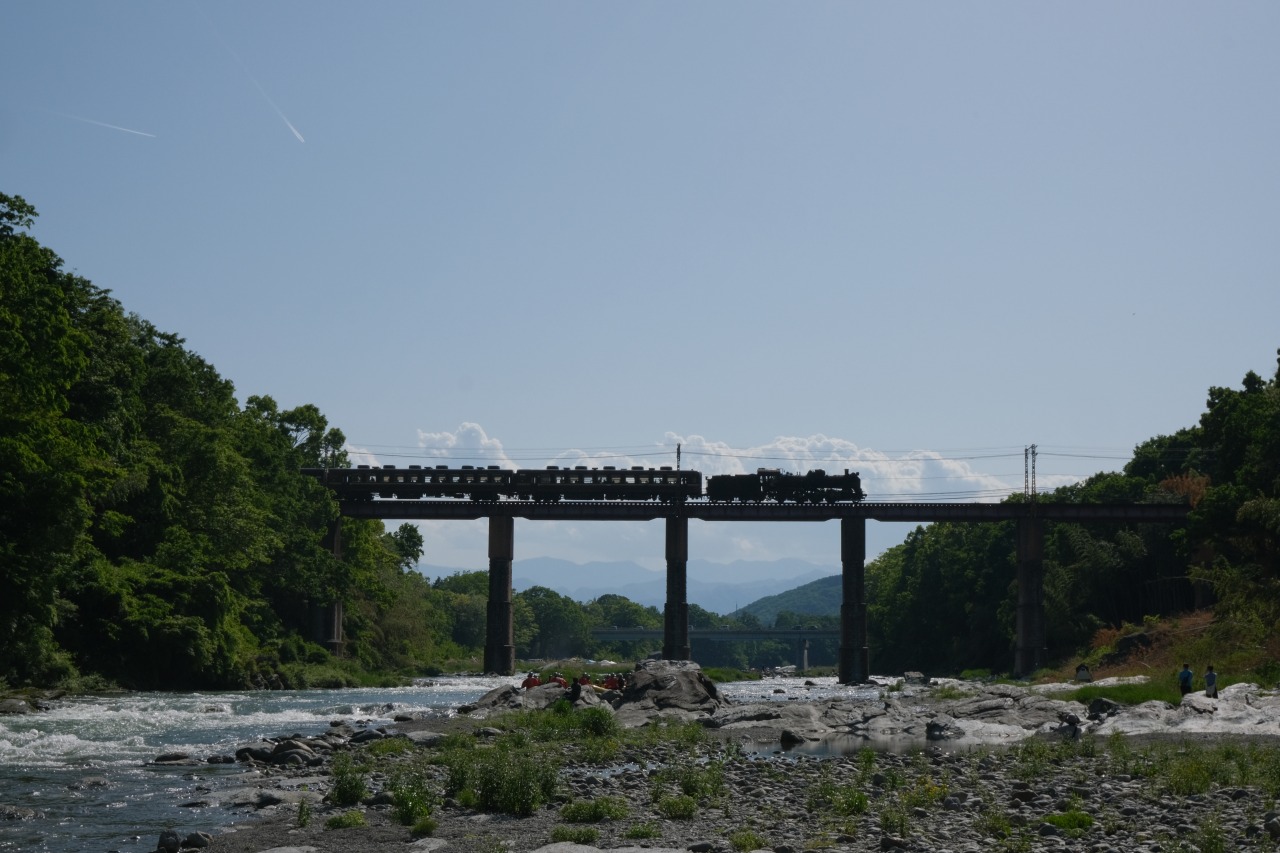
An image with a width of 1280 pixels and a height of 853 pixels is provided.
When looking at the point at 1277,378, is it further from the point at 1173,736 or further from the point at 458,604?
the point at 458,604

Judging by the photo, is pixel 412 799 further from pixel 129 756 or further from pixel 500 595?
pixel 500 595

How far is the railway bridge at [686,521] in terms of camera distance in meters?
83.6

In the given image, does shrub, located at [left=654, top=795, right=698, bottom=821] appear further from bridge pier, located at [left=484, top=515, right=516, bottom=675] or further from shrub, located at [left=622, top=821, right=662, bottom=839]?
bridge pier, located at [left=484, top=515, right=516, bottom=675]

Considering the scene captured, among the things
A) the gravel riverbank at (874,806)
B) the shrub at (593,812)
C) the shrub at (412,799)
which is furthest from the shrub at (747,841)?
the shrub at (412,799)

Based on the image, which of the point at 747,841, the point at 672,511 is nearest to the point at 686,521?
the point at 672,511

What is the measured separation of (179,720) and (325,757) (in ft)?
43.0

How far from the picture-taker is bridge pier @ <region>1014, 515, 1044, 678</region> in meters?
81.8

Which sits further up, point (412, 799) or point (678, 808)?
point (412, 799)

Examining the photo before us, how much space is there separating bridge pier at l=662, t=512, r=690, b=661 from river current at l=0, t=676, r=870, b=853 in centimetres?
3095

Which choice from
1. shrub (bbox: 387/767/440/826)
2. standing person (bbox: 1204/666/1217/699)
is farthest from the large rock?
shrub (bbox: 387/767/440/826)

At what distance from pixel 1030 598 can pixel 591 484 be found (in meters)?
31.3

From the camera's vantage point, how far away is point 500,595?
276ft

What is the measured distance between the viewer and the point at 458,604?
18225 centimetres

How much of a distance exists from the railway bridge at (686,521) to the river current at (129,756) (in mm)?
29179
